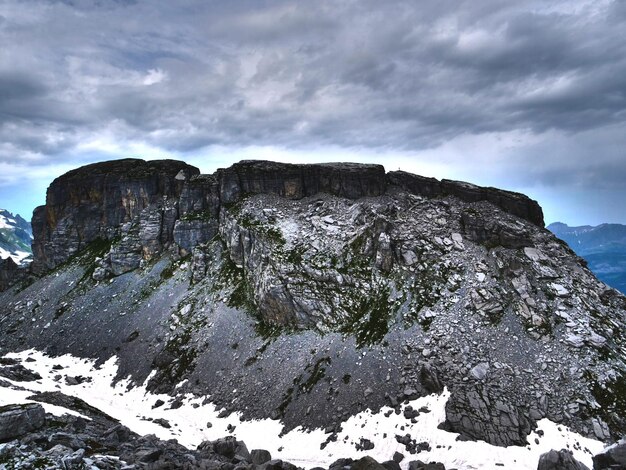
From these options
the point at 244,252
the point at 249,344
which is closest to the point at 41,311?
the point at 244,252

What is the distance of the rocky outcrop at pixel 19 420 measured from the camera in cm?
2996

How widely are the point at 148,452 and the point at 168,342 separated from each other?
4159 centimetres

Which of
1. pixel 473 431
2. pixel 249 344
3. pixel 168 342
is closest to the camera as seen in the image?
pixel 473 431

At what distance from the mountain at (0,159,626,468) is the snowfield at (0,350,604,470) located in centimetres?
25

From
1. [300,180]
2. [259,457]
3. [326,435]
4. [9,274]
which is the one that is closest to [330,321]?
[326,435]

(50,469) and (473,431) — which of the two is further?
(473,431)

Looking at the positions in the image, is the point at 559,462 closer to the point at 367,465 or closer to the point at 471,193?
the point at 367,465

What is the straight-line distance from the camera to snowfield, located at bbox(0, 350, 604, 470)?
3894 centimetres

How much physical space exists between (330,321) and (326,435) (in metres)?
19.9

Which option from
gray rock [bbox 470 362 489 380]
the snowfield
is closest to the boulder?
the snowfield

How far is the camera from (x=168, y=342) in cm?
7038

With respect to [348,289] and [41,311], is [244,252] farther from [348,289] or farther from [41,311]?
Answer: [41,311]

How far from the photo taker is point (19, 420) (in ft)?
102

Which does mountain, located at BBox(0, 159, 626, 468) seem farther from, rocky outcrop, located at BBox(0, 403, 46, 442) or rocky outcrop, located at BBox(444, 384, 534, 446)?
rocky outcrop, located at BBox(0, 403, 46, 442)
